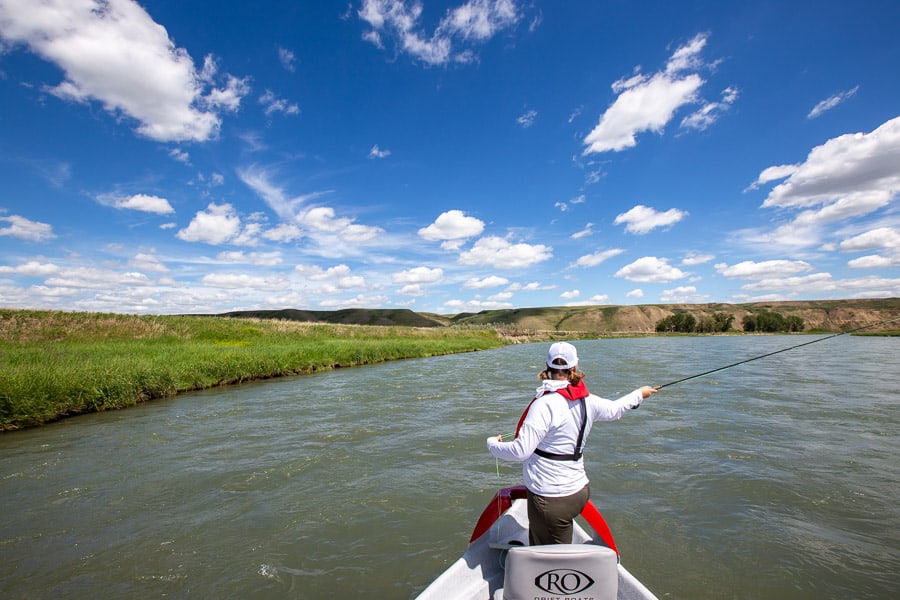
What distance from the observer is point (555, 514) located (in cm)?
430

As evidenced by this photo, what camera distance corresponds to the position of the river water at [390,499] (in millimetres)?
5820

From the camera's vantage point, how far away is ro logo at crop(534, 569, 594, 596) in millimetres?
3650

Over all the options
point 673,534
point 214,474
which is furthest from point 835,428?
point 214,474

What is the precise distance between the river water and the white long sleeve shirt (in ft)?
8.43

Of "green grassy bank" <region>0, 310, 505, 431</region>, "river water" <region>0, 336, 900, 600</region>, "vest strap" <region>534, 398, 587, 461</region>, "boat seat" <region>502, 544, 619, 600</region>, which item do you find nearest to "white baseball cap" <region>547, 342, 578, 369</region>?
"vest strap" <region>534, 398, 587, 461</region>

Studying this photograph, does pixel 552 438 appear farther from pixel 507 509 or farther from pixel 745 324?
pixel 745 324

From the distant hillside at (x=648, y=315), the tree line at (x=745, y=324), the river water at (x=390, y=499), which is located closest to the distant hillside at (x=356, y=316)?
the distant hillside at (x=648, y=315)

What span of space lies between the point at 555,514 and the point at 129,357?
23.7m

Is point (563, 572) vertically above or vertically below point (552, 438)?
→ below

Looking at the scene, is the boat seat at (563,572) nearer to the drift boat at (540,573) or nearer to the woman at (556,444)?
the drift boat at (540,573)

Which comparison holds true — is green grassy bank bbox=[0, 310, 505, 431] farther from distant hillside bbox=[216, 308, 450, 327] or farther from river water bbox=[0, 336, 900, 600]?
distant hillside bbox=[216, 308, 450, 327]

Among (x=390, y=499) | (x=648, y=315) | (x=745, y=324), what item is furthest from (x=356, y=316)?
(x=390, y=499)

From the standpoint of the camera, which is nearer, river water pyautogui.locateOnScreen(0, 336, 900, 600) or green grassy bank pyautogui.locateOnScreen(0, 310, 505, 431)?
river water pyautogui.locateOnScreen(0, 336, 900, 600)

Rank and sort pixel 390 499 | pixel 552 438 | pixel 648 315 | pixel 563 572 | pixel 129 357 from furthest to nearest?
1. pixel 648 315
2. pixel 129 357
3. pixel 390 499
4. pixel 552 438
5. pixel 563 572
